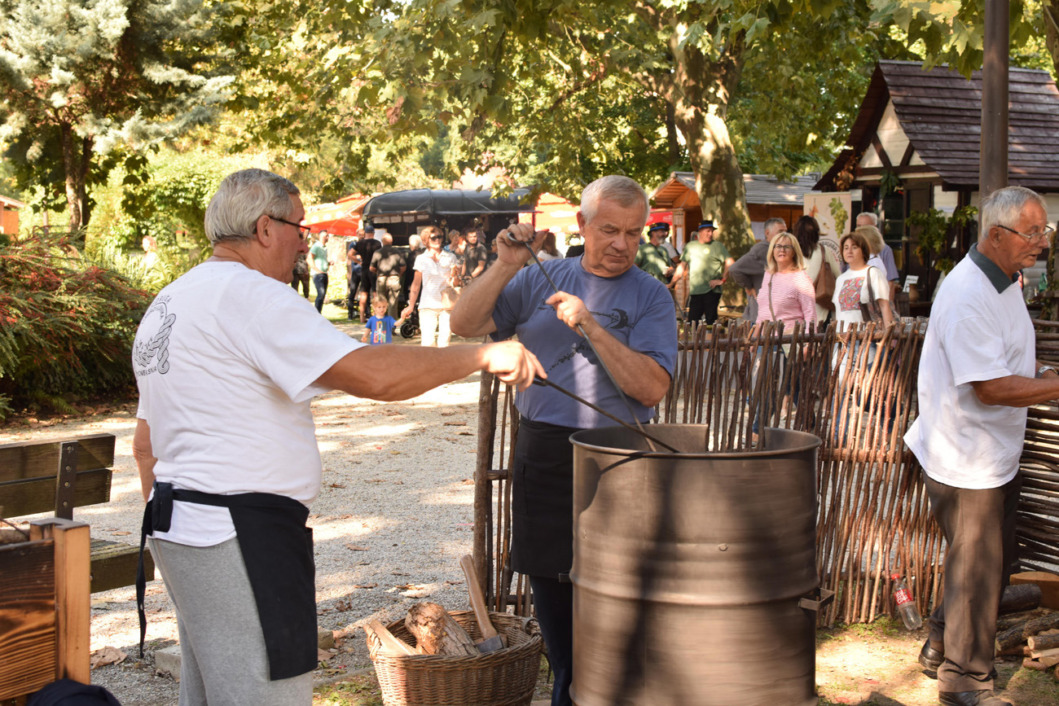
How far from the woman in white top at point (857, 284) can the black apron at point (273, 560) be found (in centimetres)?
Result: 636

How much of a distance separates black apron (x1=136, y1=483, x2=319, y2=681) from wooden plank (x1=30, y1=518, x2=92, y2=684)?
183mm

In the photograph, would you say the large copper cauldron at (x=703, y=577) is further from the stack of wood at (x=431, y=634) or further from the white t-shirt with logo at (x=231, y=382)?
the stack of wood at (x=431, y=634)

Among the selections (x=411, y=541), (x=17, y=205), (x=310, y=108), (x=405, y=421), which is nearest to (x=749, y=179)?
(x=310, y=108)

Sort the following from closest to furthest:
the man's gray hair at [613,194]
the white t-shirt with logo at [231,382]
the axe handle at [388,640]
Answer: the white t-shirt with logo at [231,382]
the man's gray hair at [613,194]
the axe handle at [388,640]

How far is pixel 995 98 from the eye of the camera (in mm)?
5555

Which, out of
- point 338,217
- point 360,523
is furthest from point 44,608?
point 338,217

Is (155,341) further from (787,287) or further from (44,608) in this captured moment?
(787,287)

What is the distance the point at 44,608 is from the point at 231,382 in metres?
0.72

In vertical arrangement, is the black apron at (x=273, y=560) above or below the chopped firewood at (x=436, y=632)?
above

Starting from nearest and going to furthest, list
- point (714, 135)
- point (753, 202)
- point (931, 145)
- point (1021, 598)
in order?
point (1021, 598) → point (931, 145) → point (714, 135) → point (753, 202)

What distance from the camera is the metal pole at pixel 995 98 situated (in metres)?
5.45

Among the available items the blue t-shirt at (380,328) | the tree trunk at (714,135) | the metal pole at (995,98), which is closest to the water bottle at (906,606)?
the metal pole at (995,98)

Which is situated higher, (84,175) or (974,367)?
(84,175)

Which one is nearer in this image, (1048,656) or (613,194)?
(613,194)
